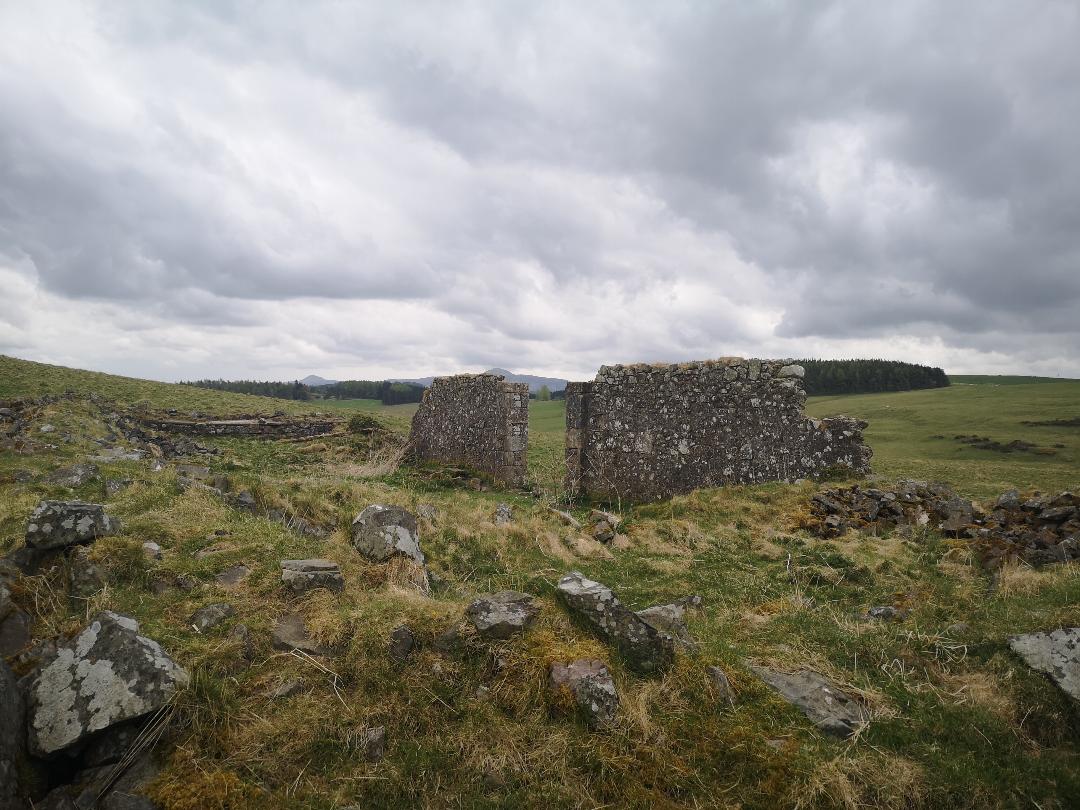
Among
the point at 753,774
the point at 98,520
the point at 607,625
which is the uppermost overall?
the point at 98,520

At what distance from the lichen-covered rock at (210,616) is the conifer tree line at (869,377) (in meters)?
65.9

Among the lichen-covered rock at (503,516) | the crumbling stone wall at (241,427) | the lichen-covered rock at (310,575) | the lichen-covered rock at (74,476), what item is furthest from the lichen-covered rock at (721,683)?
the crumbling stone wall at (241,427)

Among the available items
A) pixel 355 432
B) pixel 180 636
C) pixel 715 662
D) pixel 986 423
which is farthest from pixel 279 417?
pixel 986 423

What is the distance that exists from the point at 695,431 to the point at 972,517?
5.46m

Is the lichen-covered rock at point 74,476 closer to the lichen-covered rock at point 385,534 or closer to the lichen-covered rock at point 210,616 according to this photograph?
the lichen-covered rock at point 385,534

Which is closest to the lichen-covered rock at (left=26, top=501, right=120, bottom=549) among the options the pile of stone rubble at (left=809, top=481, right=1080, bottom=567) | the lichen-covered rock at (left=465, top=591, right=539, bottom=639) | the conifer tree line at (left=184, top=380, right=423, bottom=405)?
the lichen-covered rock at (left=465, top=591, right=539, bottom=639)

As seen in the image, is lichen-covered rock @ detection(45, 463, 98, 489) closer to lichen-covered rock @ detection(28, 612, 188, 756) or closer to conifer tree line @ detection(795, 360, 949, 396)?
lichen-covered rock @ detection(28, 612, 188, 756)

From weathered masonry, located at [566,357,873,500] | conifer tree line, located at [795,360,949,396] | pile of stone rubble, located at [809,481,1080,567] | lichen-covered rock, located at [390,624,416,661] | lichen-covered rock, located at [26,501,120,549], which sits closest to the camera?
lichen-covered rock, located at [390,624,416,661]

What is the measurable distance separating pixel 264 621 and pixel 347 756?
59.4 inches

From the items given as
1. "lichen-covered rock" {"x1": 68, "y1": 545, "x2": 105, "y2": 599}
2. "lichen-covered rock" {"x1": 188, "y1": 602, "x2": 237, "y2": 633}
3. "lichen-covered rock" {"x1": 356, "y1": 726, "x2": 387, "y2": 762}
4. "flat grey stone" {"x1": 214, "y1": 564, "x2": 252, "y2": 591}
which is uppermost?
"lichen-covered rock" {"x1": 68, "y1": 545, "x2": 105, "y2": 599}

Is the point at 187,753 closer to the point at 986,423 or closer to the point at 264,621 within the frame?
the point at 264,621

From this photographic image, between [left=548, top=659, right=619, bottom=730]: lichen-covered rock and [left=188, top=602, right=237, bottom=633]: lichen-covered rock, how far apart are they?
2757 mm

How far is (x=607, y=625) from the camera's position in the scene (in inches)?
179

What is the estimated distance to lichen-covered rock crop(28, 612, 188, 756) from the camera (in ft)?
10.6
